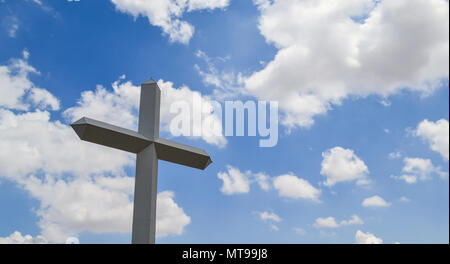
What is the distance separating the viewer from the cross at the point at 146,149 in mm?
8047

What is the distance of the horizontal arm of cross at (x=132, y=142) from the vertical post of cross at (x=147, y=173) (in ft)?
0.54

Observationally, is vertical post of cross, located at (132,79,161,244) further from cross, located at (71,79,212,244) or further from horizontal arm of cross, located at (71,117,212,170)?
horizontal arm of cross, located at (71,117,212,170)

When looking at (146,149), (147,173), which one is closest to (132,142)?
(146,149)

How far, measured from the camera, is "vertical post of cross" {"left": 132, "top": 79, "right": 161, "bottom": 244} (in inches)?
315

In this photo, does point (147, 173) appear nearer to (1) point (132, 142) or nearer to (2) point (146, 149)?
(2) point (146, 149)

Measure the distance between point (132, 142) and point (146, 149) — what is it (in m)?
0.32

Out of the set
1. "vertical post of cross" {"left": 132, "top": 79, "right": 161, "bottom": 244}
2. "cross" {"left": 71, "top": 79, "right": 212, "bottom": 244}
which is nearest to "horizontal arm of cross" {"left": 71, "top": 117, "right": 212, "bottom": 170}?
"cross" {"left": 71, "top": 79, "right": 212, "bottom": 244}

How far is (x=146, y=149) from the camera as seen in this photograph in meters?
8.70

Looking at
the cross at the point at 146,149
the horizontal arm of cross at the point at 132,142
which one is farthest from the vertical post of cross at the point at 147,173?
the horizontal arm of cross at the point at 132,142

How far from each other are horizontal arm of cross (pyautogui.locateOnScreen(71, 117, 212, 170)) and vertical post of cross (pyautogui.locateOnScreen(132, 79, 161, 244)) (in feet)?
0.54
